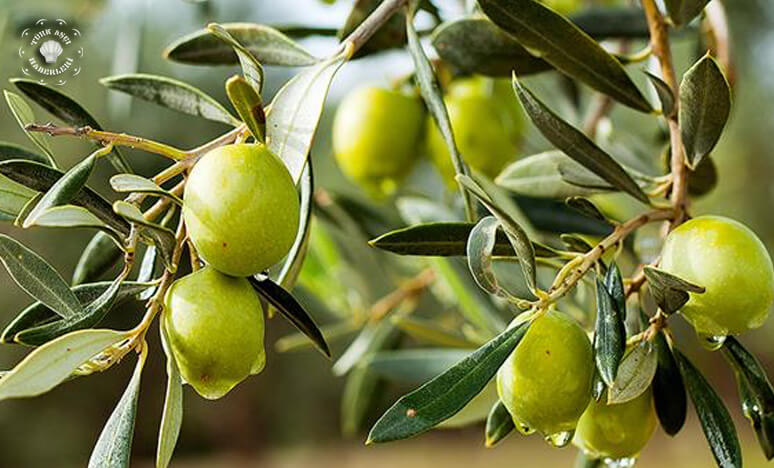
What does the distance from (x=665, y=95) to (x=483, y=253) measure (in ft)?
0.74

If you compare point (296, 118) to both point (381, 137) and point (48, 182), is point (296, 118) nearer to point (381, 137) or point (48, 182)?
point (48, 182)

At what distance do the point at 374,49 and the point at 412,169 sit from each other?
17 centimetres

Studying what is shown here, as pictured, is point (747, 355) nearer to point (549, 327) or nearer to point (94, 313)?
point (549, 327)

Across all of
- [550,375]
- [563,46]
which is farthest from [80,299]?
[563,46]

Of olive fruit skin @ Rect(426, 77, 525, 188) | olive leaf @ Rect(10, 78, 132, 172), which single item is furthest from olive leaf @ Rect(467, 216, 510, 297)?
olive fruit skin @ Rect(426, 77, 525, 188)

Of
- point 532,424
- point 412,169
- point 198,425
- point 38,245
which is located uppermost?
point 532,424

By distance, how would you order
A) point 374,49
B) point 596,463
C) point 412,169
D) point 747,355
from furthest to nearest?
point 412,169 → point 374,49 → point 596,463 → point 747,355

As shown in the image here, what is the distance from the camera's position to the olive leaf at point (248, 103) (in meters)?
0.46

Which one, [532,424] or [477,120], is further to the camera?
[477,120]

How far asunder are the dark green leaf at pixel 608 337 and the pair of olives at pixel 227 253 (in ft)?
0.55

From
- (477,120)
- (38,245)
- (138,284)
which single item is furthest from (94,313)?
(38,245)

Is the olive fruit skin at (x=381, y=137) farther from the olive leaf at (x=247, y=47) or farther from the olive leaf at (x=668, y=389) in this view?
the olive leaf at (x=668, y=389)

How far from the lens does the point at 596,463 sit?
78cm

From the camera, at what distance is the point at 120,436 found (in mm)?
487
